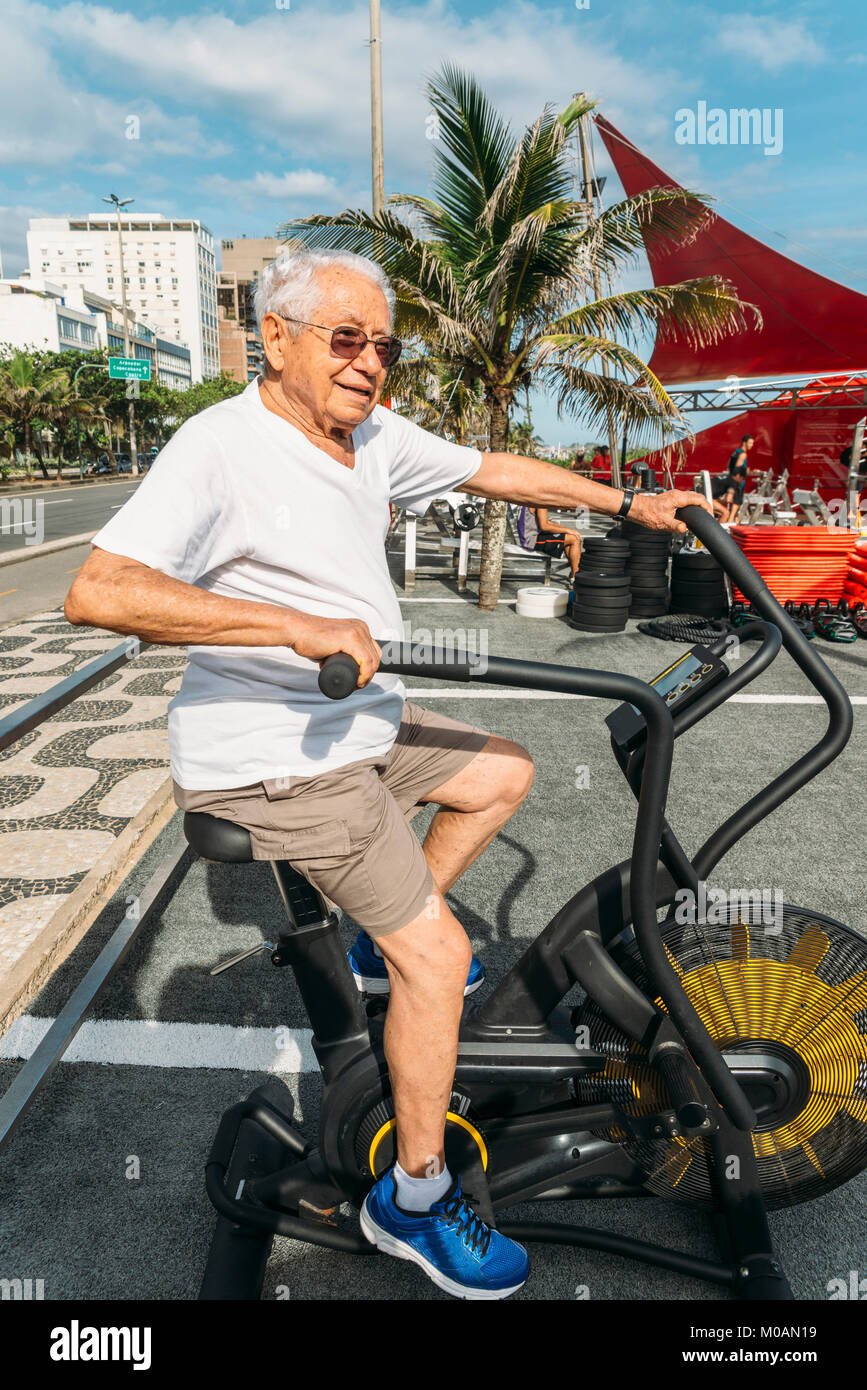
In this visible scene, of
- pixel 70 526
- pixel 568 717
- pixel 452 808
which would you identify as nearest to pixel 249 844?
pixel 452 808

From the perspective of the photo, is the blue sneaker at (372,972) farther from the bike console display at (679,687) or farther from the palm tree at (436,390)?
the palm tree at (436,390)

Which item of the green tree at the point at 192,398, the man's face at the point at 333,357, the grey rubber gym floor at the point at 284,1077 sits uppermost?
the green tree at the point at 192,398

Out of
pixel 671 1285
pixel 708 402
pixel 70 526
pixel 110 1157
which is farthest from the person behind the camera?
pixel 70 526

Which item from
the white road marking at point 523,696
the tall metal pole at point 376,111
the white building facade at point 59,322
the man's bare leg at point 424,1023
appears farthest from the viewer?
the white building facade at point 59,322

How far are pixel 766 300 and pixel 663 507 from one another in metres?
17.4

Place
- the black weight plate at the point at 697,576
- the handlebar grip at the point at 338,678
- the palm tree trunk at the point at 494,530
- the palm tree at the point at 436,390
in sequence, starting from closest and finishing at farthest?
the handlebar grip at the point at 338,678, the black weight plate at the point at 697,576, the palm tree trunk at the point at 494,530, the palm tree at the point at 436,390

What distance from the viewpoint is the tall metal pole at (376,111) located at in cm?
1244

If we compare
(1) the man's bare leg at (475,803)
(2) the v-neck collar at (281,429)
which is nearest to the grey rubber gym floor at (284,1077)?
(1) the man's bare leg at (475,803)

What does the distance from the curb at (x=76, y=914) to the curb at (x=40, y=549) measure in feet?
34.4

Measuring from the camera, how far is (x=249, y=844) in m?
1.55

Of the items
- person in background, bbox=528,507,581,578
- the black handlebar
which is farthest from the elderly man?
person in background, bbox=528,507,581,578

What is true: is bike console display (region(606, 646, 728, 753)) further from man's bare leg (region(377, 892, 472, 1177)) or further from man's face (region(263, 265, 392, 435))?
man's face (region(263, 265, 392, 435))
